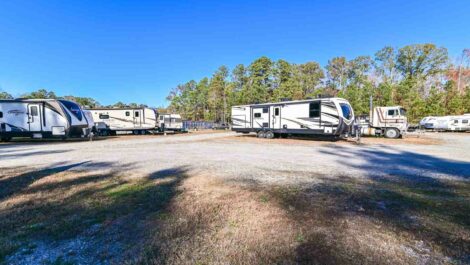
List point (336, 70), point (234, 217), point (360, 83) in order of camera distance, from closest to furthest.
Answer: point (234, 217) < point (360, 83) < point (336, 70)

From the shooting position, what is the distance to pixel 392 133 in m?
18.7

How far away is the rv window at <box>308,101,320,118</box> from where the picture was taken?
15.2 meters

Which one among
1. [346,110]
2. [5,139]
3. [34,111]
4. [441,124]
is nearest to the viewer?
[346,110]

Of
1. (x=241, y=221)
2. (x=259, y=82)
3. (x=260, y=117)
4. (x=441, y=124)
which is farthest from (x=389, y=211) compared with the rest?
(x=259, y=82)

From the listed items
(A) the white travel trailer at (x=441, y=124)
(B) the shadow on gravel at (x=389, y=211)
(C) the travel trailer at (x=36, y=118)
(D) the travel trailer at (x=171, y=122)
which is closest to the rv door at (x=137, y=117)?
(D) the travel trailer at (x=171, y=122)

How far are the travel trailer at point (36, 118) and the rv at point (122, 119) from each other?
867cm

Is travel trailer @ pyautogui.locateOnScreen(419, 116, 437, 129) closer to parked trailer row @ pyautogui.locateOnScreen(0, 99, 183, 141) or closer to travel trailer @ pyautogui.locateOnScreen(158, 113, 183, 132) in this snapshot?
→ travel trailer @ pyautogui.locateOnScreen(158, 113, 183, 132)

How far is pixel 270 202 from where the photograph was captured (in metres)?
3.98

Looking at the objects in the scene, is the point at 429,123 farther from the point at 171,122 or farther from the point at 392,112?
the point at 171,122

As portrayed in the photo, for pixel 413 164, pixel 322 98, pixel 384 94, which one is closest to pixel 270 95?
pixel 384 94

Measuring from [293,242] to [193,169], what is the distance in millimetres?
4411

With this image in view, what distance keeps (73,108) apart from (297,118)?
50.1ft

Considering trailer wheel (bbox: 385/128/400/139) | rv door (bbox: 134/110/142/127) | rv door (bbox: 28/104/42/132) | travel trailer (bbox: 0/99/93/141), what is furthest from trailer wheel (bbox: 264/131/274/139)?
rv door (bbox: 28/104/42/132)

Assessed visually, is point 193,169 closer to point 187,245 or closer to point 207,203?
point 207,203
